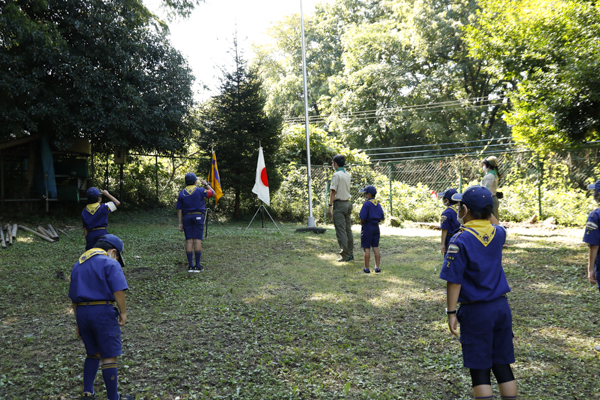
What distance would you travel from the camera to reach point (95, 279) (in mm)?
3055

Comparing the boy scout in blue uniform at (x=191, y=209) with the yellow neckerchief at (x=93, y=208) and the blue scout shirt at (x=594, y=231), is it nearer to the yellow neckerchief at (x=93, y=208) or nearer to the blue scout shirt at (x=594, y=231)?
the yellow neckerchief at (x=93, y=208)

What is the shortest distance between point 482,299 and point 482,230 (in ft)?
1.46

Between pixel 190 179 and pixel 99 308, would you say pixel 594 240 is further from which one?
pixel 190 179

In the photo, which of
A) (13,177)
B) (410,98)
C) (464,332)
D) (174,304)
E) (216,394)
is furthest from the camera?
(410,98)

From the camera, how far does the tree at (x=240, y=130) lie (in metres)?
15.5

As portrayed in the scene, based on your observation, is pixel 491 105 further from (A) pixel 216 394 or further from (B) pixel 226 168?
(A) pixel 216 394

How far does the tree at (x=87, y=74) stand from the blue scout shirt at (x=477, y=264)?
11.7 meters

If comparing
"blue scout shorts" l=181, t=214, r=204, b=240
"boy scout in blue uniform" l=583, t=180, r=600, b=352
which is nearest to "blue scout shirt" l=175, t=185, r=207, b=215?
"blue scout shorts" l=181, t=214, r=204, b=240

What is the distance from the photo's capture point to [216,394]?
326cm

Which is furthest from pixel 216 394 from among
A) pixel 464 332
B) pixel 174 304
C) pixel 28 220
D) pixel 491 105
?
pixel 491 105

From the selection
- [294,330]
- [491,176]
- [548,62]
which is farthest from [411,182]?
[294,330]

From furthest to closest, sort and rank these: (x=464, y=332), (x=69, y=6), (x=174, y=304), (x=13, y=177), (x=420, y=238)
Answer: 1. (x=13, y=177)
2. (x=69, y=6)
3. (x=420, y=238)
4. (x=174, y=304)
5. (x=464, y=332)

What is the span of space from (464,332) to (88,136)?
1529 cm

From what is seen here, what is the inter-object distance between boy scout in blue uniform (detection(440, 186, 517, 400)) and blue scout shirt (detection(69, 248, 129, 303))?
2.47 metres
